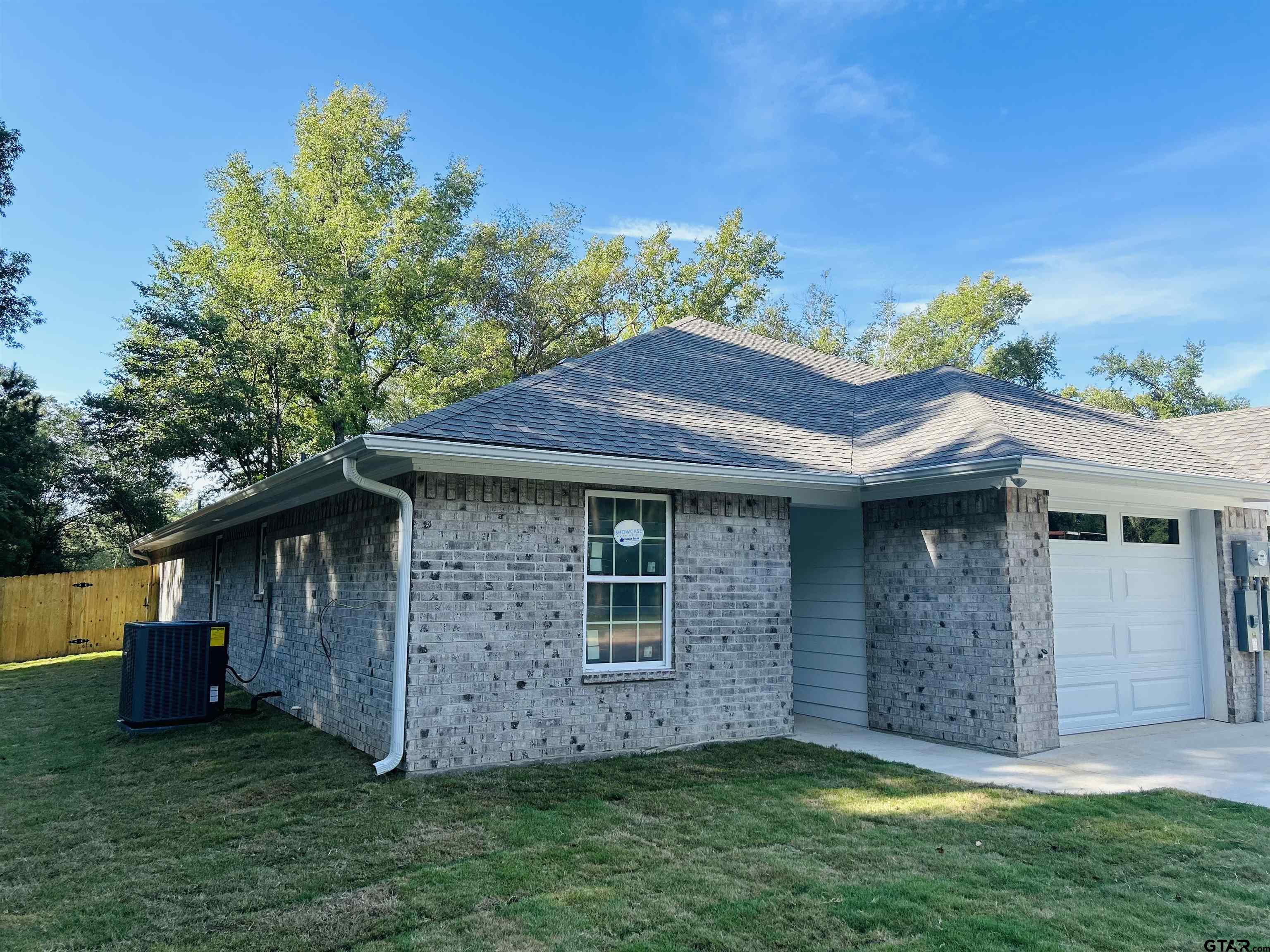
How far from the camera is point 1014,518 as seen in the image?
295 inches

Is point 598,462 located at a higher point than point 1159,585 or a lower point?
higher

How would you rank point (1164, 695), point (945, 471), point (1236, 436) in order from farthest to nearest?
point (1236, 436)
point (1164, 695)
point (945, 471)

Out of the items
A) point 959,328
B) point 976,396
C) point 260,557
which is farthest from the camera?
point 959,328

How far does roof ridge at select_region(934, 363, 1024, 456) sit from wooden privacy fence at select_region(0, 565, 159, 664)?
59.9ft

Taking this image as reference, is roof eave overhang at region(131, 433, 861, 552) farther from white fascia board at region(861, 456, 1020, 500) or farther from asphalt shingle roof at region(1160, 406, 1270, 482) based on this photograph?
asphalt shingle roof at region(1160, 406, 1270, 482)

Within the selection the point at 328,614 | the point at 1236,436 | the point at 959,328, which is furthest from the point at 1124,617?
the point at 959,328

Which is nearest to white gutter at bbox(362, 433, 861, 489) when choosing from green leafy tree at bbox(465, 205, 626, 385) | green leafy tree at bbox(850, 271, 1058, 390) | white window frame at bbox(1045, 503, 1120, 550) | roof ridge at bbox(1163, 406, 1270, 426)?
white window frame at bbox(1045, 503, 1120, 550)

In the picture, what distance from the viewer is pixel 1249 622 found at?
357 inches

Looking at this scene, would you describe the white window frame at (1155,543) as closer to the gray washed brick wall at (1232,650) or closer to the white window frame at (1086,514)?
the white window frame at (1086,514)

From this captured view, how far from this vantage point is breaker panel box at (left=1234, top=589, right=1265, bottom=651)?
905 centimetres

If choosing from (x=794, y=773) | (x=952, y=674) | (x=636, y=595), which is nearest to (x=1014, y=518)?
(x=952, y=674)

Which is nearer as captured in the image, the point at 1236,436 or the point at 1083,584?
the point at 1083,584

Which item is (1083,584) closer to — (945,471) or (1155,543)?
(1155,543)

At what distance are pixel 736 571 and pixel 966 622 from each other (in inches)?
88.2
